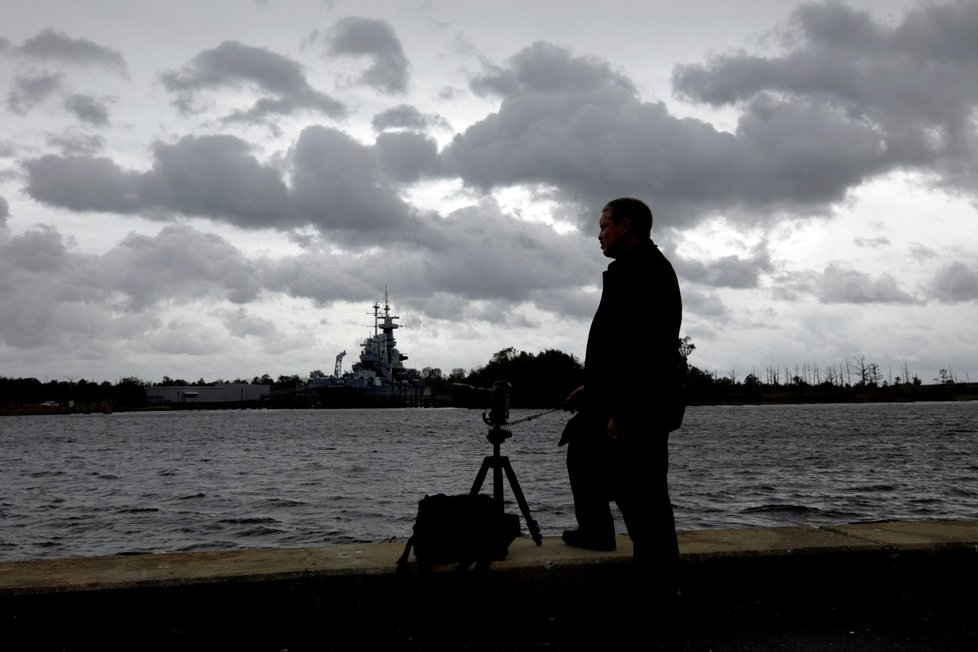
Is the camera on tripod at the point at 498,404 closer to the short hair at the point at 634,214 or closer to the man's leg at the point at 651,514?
the man's leg at the point at 651,514

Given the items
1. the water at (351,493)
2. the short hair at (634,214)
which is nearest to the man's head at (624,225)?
the short hair at (634,214)

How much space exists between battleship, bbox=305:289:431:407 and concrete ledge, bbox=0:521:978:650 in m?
154

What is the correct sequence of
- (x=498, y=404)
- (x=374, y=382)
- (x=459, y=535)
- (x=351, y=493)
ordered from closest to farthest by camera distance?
(x=459, y=535)
(x=498, y=404)
(x=351, y=493)
(x=374, y=382)

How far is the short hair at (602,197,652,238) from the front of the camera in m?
4.26

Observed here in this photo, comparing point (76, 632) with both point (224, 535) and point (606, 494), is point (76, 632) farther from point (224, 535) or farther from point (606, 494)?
point (224, 535)

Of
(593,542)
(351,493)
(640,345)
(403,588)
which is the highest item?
(640,345)

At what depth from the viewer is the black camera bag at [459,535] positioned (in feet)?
13.5

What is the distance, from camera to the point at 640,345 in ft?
13.4

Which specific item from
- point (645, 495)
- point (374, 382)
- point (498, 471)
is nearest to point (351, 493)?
point (498, 471)

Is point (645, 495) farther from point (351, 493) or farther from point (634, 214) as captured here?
point (351, 493)

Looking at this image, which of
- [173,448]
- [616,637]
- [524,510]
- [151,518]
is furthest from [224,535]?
[173,448]

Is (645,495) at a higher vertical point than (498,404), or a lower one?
lower

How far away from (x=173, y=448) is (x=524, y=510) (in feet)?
148

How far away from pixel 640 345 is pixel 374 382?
509ft
